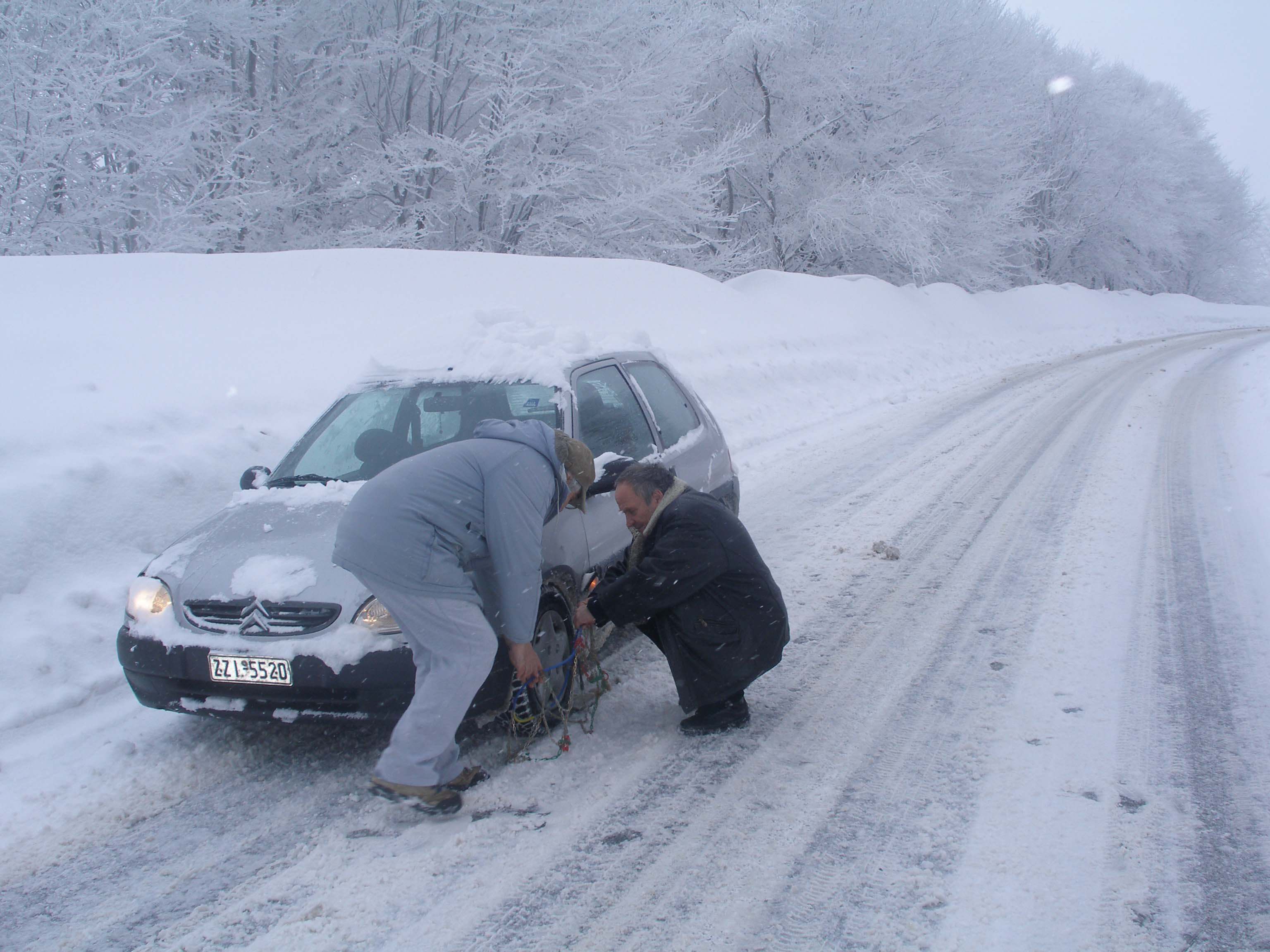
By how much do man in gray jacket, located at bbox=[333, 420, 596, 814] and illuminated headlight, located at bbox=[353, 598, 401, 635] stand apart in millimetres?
217

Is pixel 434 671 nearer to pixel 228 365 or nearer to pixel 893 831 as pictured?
pixel 893 831

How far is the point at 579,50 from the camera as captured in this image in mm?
16094

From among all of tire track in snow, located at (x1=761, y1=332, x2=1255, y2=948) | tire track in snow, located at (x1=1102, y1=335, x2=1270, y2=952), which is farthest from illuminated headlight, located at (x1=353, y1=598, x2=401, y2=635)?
tire track in snow, located at (x1=1102, y1=335, x2=1270, y2=952)

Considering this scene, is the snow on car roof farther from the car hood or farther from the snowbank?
the car hood

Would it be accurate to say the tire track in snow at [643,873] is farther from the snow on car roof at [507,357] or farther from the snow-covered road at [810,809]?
the snow on car roof at [507,357]

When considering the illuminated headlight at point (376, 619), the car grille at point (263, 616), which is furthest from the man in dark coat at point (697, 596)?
the car grille at point (263, 616)

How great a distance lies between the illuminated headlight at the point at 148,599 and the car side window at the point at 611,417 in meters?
1.98

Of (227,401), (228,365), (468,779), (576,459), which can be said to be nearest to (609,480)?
(576,459)

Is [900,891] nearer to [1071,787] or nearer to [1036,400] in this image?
[1071,787]

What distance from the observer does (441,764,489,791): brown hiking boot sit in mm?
3258

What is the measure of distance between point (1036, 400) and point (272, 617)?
13172 millimetres

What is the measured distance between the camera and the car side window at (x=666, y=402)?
529 cm

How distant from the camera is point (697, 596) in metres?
3.65

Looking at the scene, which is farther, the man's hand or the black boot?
the black boot
